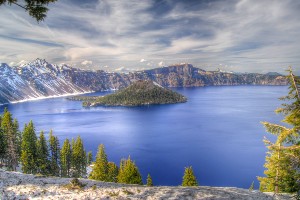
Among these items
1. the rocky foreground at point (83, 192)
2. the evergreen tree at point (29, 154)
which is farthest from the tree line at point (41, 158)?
the rocky foreground at point (83, 192)

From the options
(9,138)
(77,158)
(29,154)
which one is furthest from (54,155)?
(9,138)

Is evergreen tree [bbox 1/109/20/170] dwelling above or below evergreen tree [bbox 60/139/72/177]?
above

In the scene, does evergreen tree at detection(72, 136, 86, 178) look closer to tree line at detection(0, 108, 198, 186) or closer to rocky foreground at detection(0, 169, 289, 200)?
tree line at detection(0, 108, 198, 186)

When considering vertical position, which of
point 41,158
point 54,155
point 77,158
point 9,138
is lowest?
point 77,158

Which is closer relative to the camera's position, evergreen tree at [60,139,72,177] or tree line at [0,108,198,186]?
tree line at [0,108,198,186]

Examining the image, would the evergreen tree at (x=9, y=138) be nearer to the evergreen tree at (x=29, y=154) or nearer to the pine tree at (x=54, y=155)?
the evergreen tree at (x=29, y=154)

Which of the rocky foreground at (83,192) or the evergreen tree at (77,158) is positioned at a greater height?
the rocky foreground at (83,192)

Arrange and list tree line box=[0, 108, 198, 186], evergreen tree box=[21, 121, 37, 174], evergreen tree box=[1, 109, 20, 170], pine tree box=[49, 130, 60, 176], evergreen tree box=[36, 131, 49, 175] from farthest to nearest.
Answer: pine tree box=[49, 130, 60, 176]
evergreen tree box=[36, 131, 49, 175]
evergreen tree box=[1, 109, 20, 170]
evergreen tree box=[21, 121, 37, 174]
tree line box=[0, 108, 198, 186]

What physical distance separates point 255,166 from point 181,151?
129 ft

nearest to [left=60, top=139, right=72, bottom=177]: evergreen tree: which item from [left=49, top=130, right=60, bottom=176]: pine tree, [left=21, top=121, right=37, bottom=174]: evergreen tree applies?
[left=49, top=130, right=60, bottom=176]: pine tree

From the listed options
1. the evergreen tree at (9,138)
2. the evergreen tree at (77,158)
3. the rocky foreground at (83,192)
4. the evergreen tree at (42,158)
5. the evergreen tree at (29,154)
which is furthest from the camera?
the evergreen tree at (77,158)

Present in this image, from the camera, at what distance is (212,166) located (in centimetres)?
11025

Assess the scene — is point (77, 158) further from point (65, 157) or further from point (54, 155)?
point (54, 155)

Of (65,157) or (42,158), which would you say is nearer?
(42,158)
